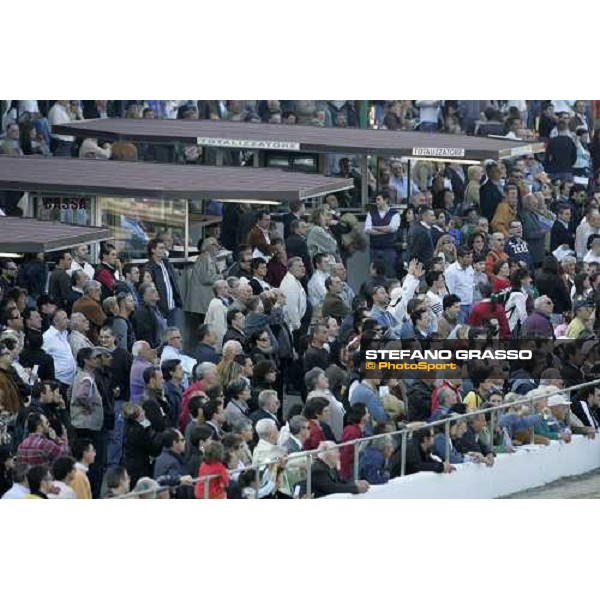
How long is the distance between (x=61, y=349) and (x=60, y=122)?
385cm

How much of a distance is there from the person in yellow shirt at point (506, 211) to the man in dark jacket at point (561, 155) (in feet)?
1.28

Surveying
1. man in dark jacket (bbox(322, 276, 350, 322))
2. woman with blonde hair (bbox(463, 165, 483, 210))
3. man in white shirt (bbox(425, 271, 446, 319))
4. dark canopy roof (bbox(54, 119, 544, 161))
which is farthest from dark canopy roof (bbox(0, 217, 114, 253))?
woman with blonde hair (bbox(463, 165, 483, 210))

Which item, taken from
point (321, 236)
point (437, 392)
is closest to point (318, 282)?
point (321, 236)

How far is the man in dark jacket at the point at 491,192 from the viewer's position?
28.1 m

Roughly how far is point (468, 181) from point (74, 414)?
→ 477cm

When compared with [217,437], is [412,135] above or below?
above

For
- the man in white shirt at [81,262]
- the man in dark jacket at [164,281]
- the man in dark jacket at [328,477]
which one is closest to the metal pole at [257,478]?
the man in dark jacket at [328,477]

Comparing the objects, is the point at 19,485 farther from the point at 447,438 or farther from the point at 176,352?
the point at 447,438

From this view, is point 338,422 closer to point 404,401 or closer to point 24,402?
point 404,401

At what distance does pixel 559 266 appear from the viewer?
27.1 metres

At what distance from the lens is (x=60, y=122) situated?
28.8 metres

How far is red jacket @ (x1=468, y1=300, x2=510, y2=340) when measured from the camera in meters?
26.3

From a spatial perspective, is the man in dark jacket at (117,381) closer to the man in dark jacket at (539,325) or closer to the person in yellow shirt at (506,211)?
the man in dark jacket at (539,325)
